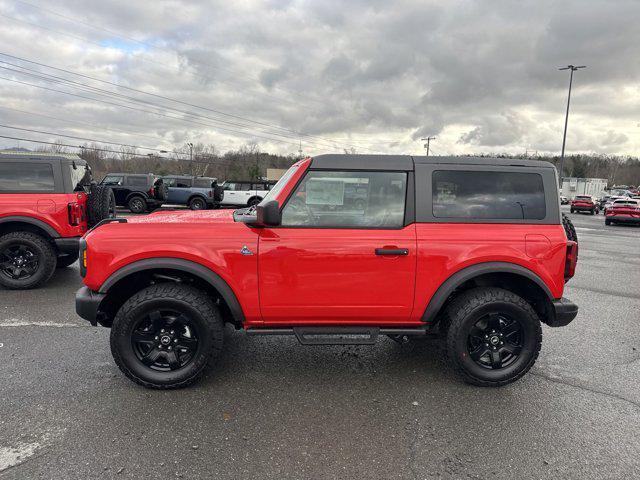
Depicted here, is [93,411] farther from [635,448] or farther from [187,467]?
[635,448]

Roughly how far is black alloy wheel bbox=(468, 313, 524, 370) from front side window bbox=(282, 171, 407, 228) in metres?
1.10

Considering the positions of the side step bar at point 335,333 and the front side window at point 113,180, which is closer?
the side step bar at point 335,333

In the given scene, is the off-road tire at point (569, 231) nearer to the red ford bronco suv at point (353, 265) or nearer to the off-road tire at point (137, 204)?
the red ford bronco suv at point (353, 265)

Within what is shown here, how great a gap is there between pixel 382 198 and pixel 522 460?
6.46 feet

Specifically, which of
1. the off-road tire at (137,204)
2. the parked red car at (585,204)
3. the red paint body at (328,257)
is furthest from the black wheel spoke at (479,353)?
the parked red car at (585,204)

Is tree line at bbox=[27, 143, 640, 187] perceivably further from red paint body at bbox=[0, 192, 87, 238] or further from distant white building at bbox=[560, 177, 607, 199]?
red paint body at bbox=[0, 192, 87, 238]

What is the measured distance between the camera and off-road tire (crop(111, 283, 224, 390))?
3.06 meters

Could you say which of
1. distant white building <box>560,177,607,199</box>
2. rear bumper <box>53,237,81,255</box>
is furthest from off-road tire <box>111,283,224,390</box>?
distant white building <box>560,177,607,199</box>

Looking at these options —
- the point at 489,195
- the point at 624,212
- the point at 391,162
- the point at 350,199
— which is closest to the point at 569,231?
the point at 489,195

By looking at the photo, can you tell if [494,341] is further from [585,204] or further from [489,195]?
[585,204]

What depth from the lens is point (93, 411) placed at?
286 cm

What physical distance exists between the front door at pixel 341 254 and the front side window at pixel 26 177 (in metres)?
4.63

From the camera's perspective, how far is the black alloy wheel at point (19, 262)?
5.84 meters

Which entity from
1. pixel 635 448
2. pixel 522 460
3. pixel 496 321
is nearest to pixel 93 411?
pixel 522 460
